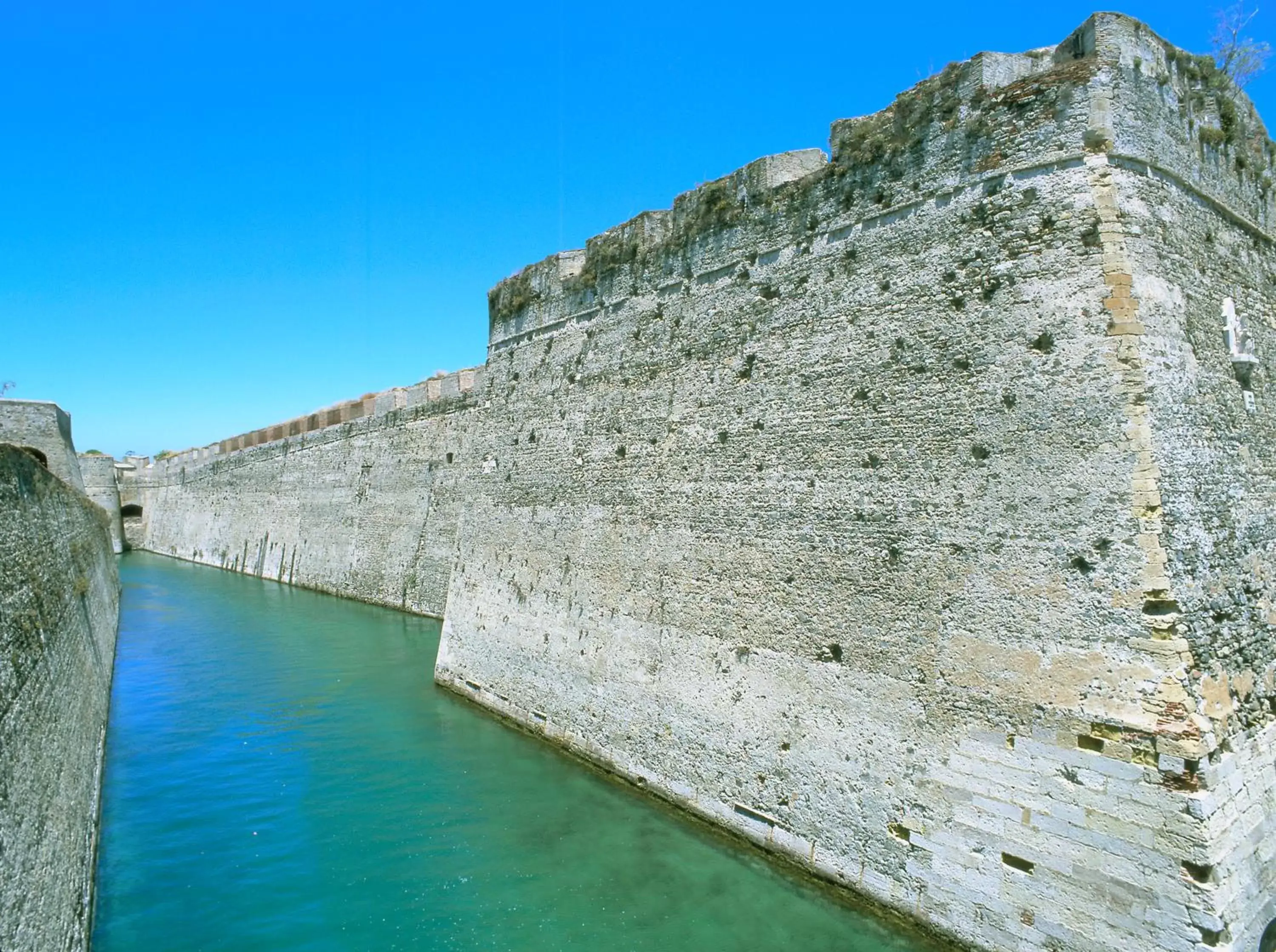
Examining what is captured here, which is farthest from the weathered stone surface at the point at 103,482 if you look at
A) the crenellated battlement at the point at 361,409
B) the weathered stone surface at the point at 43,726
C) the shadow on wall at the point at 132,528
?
the weathered stone surface at the point at 43,726

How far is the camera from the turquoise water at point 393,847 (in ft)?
22.0

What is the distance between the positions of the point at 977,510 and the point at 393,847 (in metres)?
6.34

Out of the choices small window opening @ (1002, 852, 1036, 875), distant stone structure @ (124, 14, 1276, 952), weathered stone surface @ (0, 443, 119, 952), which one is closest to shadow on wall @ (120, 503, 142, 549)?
weathered stone surface @ (0, 443, 119, 952)

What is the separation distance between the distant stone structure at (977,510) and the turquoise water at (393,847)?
67 centimetres

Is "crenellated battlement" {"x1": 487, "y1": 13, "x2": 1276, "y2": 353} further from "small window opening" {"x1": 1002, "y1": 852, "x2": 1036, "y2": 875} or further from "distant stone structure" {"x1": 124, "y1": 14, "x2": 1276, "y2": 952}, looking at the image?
"small window opening" {"x1": 1002, "y1": 852, "x2": 1036, "y2": 875}

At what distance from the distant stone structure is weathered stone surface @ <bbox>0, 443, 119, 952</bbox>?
16.7ft

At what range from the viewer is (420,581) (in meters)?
20.4

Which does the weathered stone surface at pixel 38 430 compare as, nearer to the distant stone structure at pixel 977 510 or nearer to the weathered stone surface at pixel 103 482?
the weathered stone surface at pixel 103 482

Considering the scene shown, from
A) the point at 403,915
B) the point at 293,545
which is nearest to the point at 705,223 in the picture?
the point at 403,915

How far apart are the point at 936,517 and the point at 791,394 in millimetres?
1968

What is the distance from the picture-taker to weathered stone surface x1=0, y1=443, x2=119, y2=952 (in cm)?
487

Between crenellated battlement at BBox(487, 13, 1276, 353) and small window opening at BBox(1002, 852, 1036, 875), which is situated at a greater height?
crenellated battlement at BBox(487, 13, 1276, 353)

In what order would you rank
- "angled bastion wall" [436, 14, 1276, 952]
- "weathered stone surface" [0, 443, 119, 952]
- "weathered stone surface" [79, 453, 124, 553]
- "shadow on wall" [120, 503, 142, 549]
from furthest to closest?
"shadow on wall" [120, 503, 142, 549] < "weathered stone surface" [79, 453, 124, 553] < "angled bastion wall" [436, 14, 1276, 952] < "weathered stone surface" [0, 443, 119, 952]

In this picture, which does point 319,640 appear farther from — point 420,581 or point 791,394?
point 791,394
